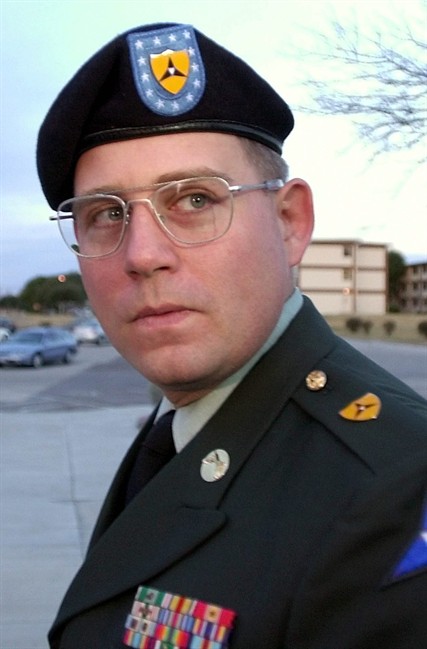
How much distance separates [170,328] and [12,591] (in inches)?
152

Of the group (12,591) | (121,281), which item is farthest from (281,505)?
(12,591)

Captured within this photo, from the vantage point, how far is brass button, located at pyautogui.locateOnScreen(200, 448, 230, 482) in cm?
121

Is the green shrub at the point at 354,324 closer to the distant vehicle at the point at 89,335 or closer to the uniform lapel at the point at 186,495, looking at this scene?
the distant vehicle at the point at 89,335

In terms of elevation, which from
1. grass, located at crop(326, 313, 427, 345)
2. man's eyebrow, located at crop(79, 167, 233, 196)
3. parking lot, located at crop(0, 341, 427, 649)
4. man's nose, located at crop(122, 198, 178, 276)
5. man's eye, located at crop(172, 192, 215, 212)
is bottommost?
grass, located at crop(326, 313, 427, 345)

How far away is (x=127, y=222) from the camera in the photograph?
49.8 inches

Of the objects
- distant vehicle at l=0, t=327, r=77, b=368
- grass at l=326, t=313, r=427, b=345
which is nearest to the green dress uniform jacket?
distant vehicle at l=0, t=327, r=77, b=368

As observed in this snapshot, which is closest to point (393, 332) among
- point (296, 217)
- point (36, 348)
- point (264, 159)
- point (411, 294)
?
point (411, 294)

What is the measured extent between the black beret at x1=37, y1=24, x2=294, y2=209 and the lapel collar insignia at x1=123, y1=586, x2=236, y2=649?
2.23ft

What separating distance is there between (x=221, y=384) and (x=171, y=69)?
51cm

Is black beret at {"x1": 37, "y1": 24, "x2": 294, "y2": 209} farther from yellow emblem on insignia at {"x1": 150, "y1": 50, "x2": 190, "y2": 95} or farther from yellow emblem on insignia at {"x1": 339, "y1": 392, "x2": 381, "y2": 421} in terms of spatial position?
yellow emblem on insignia at {"x1": 339, "y1": 392, "x2": 381, "y2": 421}

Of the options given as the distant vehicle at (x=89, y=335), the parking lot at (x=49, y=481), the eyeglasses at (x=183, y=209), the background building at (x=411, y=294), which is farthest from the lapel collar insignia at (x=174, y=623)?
the distant vehicle at (x=89, y=335)

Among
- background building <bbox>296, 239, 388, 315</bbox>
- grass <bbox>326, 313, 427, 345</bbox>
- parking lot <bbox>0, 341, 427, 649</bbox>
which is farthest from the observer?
grass <bbox>326, 313, 427, 345</bbox>

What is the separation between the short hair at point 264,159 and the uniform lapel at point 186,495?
27cm

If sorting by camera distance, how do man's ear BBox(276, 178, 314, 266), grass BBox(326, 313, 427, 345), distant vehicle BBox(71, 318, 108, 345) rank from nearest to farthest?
man's ear BBox(276, 178, 314, 266) < grass BBox(326, 313, 427, 345) < distant vehicle BBox(71, 318, 108, 345)
